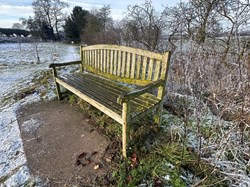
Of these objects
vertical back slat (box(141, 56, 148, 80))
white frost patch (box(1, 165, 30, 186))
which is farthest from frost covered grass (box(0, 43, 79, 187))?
vertical back slat (box(141, 56, 148, 80))

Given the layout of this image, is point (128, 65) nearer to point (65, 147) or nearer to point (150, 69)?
point (150, 69)

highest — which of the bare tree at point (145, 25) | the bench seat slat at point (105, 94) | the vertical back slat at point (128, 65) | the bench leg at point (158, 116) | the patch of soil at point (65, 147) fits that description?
the bare tree at point (145, 25)

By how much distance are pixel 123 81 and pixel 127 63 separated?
0.33 m

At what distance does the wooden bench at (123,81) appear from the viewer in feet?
7.35

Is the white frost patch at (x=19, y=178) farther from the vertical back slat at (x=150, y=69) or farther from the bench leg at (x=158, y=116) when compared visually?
the vertical back slat at (x=150, y=69)

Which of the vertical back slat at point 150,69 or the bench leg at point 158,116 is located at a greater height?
the vertical back slat at point 150,69

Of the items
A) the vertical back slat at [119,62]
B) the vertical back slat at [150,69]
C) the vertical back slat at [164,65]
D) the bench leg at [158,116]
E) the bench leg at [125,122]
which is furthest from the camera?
the vertical back slat at [119,62]

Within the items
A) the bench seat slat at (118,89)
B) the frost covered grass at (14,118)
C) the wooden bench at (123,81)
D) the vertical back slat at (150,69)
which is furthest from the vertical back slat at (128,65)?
the frost covered grass at (14,118)

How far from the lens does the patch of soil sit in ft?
7.22

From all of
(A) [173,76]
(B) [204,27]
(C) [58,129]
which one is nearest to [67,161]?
(C) [58,129]

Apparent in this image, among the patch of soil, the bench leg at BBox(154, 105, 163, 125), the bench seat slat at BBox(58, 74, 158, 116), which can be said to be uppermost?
the bench seat slat at BBox(58, 74, 158, 116)

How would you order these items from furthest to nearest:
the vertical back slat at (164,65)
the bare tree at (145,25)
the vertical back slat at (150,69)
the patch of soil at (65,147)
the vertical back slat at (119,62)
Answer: the bare tree at (145,25) → the vertical back slat at (119,62) → the vertical back slat at (150,69) → the vertical back slat at (164,65) → the patch of soil at (65,147)

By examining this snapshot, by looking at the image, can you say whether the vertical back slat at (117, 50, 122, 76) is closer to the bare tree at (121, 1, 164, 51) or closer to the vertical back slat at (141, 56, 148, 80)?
the vertical back slat at (141, 56, 148, 80)

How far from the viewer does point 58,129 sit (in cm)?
311
